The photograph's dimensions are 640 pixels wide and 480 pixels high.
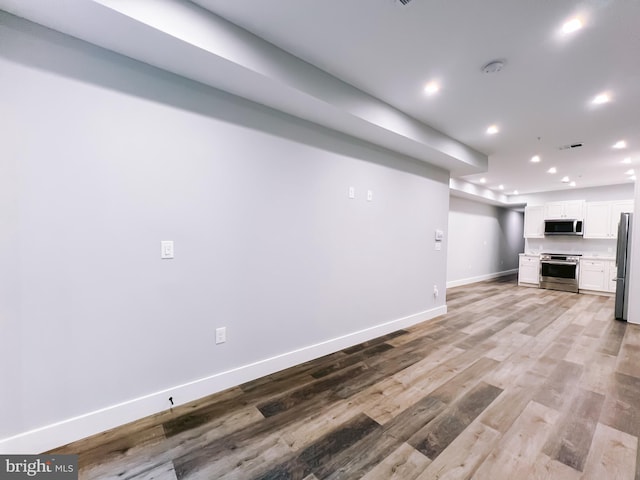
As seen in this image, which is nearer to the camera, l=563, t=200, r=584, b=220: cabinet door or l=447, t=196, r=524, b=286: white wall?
l=563, t=200, r=584, b=220: cabinet door

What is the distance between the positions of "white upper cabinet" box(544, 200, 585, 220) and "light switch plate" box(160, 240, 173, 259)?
8.68 meters

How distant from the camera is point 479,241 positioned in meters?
7.89

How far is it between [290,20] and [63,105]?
149 centimetres

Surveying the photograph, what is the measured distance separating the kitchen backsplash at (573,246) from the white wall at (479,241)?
1094 mm

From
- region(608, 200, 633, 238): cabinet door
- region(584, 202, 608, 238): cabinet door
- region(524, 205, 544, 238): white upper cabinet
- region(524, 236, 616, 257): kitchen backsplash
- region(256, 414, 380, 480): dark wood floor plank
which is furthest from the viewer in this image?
region(524, 205, 544, 238): white upper cabinet

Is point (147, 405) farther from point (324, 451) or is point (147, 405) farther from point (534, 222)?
point (534, 222)

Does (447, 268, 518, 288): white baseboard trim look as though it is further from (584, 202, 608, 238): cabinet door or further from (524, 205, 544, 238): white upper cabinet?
(584, 202, 608, 238): cabinet door

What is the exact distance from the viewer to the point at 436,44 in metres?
1.93

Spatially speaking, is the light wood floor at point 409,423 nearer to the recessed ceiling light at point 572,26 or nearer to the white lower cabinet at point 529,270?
the recessed ceiling light at point 572,26

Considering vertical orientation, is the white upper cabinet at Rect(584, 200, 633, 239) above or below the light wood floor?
above

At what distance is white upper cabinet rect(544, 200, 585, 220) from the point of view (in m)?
6.56

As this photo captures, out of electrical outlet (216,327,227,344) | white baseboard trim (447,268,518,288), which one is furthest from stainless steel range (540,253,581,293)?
electrical outlet (216,327,227,344)

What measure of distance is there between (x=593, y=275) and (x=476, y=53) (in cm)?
697

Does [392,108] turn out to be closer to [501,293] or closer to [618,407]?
[618,407]
